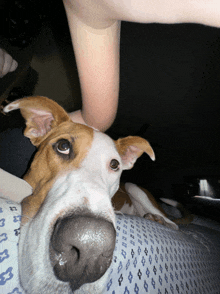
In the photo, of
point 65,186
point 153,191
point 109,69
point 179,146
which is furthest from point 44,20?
point 153,191

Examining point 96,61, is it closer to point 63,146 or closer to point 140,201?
point 63,146

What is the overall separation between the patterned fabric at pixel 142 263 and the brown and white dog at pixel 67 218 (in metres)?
0.04

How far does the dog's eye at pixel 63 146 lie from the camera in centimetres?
93

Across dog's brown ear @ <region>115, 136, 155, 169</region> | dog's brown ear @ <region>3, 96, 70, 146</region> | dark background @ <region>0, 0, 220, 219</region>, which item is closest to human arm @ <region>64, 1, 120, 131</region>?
dog's brown ear @ <region>3, 96, 70, 146</region>

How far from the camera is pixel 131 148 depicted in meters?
1.56

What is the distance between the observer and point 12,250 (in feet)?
1.72

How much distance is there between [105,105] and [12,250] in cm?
98

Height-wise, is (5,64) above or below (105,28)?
below

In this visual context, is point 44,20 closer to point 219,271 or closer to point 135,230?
point 135,230

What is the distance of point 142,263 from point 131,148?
→ 3.23 feet

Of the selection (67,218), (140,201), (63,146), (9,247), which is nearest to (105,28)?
(63,146)

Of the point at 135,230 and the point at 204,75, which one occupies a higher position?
the point at 204,75

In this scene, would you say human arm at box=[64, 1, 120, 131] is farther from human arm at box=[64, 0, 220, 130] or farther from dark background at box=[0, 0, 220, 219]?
dark background at box=[0, 0, 220, 219]

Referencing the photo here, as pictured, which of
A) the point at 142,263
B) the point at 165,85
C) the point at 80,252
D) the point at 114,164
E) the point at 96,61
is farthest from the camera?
the point at 165,85
